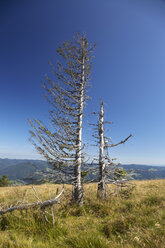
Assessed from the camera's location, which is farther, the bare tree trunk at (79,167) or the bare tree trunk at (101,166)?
the bare tree trunk at (101,166)

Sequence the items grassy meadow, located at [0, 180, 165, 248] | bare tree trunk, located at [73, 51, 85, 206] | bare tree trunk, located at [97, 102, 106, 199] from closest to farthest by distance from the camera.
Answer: grassy meadow, located at [0, 180, 165, 248], bare tree trunk, located at [73, 51, 85, 206], bare tree trunk, located at [97, 102, 106, 199]

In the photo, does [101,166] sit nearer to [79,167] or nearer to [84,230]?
[79,167]

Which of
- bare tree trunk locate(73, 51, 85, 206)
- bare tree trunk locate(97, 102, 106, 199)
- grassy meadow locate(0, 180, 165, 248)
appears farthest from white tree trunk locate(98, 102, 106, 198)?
bare tree trunk locate(73, 51, 85, 206)

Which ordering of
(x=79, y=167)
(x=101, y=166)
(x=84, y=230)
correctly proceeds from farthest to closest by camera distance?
(x=101, y=166), (x=79, y=167), (x=84, y=230)

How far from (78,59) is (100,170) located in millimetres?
7915

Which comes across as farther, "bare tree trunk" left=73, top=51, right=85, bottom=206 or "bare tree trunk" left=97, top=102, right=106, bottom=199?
"bare tree trunk" left=97, top=102, right=106, bottom=199

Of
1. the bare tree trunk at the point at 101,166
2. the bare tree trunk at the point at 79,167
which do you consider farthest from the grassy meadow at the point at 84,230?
the bare tree trunk at the point at 101,166

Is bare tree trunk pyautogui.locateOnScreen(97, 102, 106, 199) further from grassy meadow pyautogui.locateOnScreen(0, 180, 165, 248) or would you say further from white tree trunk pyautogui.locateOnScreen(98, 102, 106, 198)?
grassy meadow pyautogui.locateOnScreen(0, 180, 165, 248)

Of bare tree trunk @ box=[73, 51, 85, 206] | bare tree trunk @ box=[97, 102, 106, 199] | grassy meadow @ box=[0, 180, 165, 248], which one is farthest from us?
bare tree trunk @ box=[97, 102, 106, 199]

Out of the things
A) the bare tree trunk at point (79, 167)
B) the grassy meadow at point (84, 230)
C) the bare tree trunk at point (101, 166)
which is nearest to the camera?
→ the grassy meadow at point (84, 230)

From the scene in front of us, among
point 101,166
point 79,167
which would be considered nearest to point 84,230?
point 79,167

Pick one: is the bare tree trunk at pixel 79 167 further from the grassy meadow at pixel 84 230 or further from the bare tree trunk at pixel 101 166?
the bare tree trunk at pixel 101 166

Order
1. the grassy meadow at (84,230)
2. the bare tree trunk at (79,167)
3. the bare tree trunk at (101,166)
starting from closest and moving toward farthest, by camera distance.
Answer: the grassy meadow at (84,230)
the bare tree trunk at (79,167)
the bare tree trunk at (101,166)

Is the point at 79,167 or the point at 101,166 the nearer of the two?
the point at 79,167
